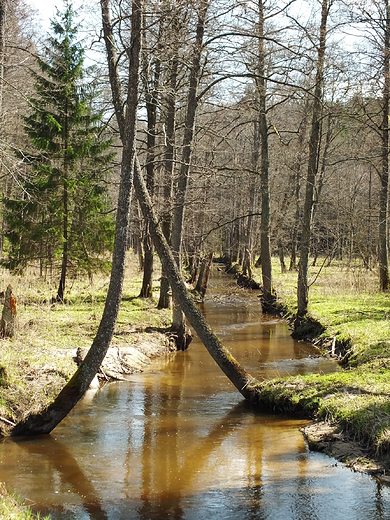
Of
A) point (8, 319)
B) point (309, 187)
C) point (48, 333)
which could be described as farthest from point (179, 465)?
point (309, 187)

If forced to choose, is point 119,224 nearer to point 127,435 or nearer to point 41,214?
point 127,435

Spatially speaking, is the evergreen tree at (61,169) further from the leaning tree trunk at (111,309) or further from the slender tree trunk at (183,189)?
the leaning tree trunk at (111,309)

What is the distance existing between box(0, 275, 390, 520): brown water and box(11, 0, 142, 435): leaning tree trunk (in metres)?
0.32

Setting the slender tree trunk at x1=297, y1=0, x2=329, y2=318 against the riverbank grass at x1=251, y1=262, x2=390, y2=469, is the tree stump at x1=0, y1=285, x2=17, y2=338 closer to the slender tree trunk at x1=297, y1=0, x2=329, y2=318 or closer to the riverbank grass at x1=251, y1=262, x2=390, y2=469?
the riverbank grass at x1=251, y1=262, x2=390, y2=469

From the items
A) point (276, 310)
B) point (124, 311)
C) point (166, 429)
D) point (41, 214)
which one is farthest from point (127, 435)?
point (276, 310)

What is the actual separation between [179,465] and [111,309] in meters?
2.47

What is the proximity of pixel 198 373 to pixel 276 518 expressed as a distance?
6.47 meters

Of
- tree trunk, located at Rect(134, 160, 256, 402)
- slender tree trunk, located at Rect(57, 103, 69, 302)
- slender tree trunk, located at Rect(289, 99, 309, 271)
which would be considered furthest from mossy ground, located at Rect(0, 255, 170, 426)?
slender tree trunk, located at Rect(289, 99, 309, 271)

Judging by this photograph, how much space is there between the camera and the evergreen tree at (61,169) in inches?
650

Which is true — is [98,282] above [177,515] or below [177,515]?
above

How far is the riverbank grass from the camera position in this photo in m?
7.14

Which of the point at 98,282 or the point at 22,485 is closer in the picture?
the point at 22,485

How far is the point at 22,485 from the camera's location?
6449 millimetres

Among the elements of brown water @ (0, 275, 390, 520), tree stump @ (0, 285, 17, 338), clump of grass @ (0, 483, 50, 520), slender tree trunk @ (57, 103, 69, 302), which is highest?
slender tree trunk @ (57, 103, 69, 302)
